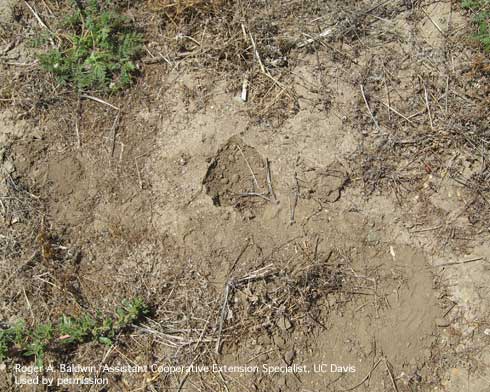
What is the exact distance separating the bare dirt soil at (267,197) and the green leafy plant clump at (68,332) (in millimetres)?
72

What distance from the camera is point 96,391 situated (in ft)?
11.0

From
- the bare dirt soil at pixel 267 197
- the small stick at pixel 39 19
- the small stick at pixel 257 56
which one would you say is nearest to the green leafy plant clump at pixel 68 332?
the bare dirt soil at pixel 267 197

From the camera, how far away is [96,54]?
380 cm

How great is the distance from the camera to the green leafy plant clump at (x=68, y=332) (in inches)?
132

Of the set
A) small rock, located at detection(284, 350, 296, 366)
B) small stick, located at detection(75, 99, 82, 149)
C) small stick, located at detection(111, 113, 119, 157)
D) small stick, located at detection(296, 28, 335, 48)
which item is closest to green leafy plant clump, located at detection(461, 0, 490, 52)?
small stick, located at detection(296, 28, 335, 48)

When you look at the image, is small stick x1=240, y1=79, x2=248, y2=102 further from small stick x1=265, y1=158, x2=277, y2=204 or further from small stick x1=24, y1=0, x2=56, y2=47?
small stick x1=24, y1=0, x2=56, y2=47

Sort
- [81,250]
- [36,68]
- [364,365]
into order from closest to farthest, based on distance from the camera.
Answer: [364,365] < [81,250] < [36,68]

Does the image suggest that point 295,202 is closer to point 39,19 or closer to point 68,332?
point 68,332

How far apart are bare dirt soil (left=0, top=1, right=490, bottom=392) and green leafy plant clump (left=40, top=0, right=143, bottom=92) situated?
0.10 metres

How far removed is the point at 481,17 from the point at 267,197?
6.48 feet

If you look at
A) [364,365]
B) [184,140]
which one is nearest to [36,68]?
[184,140]

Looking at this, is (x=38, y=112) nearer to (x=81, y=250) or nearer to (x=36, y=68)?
(x=36, y=68)

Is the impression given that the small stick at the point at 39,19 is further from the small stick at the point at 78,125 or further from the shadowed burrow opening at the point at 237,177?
the shadowed burrow opening at the point at 237,177

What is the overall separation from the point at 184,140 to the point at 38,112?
1067 millimetres
